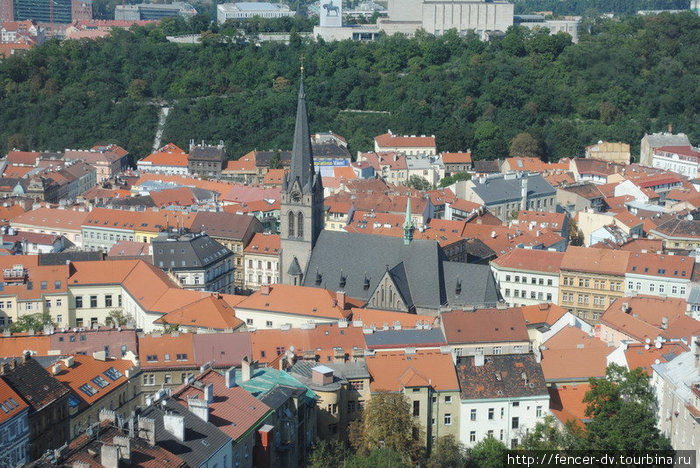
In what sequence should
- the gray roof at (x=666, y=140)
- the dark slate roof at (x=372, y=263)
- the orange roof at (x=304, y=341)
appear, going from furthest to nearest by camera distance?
the gray roof at (x=666, y=140)
the dark slate roof at (x=372, y=263)
the orange roof at (x=304, y=341)

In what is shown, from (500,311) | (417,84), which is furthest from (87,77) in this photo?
(500,311)

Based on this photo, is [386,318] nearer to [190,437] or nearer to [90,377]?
[90,377]

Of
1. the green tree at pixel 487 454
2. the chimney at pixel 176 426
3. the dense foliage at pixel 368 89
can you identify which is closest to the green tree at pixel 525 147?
the dense foliage at pixel 368 89

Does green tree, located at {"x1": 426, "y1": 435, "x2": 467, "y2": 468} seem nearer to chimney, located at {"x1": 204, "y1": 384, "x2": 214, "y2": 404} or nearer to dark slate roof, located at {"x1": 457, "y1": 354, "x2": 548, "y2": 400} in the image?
dark slate roof, located at {"x1": 457, "y1": 354, "x2": 548, "y2": 400}

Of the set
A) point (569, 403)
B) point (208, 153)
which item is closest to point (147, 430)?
point (569, 403)

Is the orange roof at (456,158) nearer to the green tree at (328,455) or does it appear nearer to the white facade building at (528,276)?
the white facade building at (528,276)

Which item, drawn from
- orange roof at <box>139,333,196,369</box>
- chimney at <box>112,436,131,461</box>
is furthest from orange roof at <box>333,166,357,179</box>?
chimney at <box>112,436,131,461</box>
